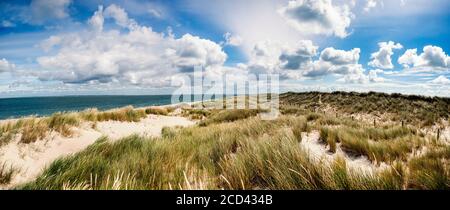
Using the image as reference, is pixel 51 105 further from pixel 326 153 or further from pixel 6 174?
pixel 326 153

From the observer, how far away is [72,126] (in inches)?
299

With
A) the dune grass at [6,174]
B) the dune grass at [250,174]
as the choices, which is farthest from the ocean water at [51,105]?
the dune grass at [250,174]

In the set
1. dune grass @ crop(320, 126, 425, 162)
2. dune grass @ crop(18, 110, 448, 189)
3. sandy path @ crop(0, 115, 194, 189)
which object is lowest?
sandy path @ crop(0, 115, 194, 189)

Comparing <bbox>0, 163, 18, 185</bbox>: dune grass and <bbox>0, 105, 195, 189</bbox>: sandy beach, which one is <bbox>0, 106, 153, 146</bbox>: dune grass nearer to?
<bbox>0, 105, 195, 189</bbox>: sandy beach

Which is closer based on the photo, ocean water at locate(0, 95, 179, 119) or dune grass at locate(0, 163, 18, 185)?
dune grass at locate(0, 163, 18, 185)

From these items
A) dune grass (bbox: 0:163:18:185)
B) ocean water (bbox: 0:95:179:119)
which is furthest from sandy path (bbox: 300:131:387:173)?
ocean water (bbox: 0:95:179:119)

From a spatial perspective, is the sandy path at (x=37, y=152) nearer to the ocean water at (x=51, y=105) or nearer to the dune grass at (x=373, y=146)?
the ocean water at (x=51, y=105)

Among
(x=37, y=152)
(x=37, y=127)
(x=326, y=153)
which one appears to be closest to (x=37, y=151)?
(x=37, y=152)

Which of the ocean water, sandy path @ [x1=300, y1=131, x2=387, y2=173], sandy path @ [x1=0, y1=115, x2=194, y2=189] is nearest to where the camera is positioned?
sandy path @ [x1=300, y1=131, x2=387, y2=173]

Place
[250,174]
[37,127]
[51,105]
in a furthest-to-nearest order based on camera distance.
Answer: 1. [51,105]
2. [37,127]
3. [250,174]

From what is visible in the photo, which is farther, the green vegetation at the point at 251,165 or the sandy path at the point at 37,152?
the sandy path at the point at 37,152

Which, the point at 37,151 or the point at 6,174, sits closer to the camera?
the point at 6,174
